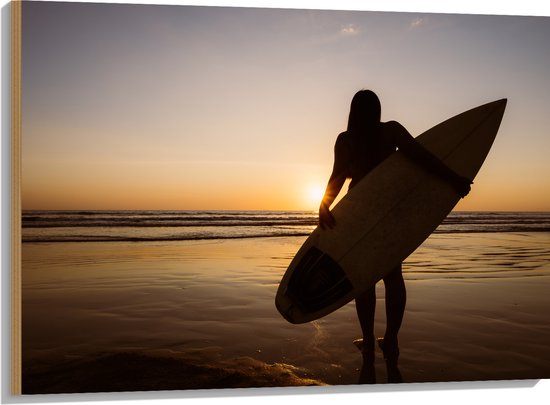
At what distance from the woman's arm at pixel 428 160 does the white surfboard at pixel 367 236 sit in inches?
1.1

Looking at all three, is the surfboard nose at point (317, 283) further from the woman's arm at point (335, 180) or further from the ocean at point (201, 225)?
the ocean at point (201, 225)

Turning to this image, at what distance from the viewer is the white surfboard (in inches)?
82.7

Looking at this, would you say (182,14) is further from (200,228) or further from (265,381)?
(200,228)

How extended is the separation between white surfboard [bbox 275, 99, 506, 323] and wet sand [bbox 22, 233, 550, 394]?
0.83ft

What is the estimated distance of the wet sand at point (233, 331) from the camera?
1.96 meters

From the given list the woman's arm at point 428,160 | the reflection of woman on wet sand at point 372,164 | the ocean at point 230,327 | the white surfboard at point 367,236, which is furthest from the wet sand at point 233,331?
the woman's arm at point 428,160

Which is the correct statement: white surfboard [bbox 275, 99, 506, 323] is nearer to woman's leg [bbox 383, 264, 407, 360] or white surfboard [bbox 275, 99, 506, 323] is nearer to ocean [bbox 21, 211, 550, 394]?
woman's leg [bbox 383, 264, 407, 360]

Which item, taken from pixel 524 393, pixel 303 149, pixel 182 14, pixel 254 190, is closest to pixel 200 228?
pixel 254 190

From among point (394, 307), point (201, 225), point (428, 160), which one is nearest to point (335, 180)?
point (428, 160)

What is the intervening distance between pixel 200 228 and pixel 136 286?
468cm

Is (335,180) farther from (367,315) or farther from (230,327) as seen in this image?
(230,327)

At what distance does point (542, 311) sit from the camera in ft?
8.95

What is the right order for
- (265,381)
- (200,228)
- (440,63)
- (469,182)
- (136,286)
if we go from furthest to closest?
1. (200,228)
2. (136,286)
3. (440,63)
4. (469,182)
5. (265,381)

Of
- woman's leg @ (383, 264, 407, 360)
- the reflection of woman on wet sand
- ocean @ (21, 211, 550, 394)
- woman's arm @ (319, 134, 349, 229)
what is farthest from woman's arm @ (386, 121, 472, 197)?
ocean @ (21, 211, 550, 394)
